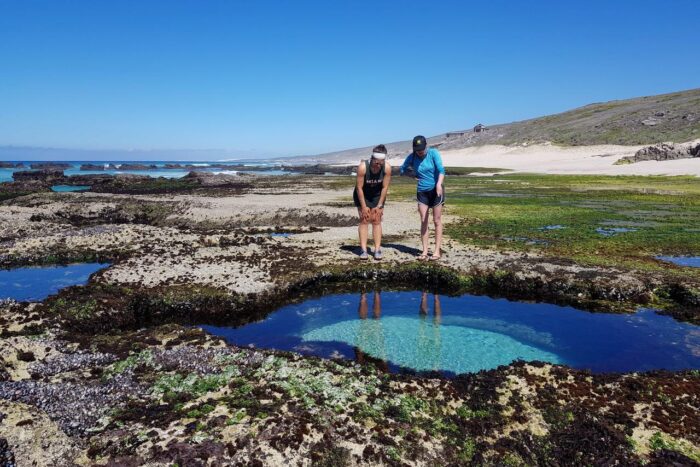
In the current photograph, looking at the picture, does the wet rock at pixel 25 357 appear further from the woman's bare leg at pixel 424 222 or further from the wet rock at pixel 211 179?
the wet rock at pixel 211 179

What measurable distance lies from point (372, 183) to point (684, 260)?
8824mm

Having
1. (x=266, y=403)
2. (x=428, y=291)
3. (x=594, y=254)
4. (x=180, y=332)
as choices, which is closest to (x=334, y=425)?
(x=266, y=403)

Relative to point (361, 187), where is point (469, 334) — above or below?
below

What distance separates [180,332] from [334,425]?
12.2ft

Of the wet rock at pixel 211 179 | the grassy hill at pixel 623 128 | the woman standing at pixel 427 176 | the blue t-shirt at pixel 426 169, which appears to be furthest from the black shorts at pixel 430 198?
the grassy hill at pixel 623 128

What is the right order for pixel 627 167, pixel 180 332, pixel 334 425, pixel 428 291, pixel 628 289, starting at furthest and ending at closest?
pixel 627 167, pixel 428 291, pixel 628 289, pixel 180 332, pixel 334 425

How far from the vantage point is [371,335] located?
8.24 m

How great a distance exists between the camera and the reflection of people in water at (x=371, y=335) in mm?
7226

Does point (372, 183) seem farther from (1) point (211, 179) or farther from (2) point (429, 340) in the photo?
(1) point (211, 179)

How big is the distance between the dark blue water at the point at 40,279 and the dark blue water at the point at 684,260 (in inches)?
604

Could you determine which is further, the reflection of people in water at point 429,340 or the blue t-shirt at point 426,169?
the blue t-shirt at point 426,169

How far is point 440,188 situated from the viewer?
37.7 feet

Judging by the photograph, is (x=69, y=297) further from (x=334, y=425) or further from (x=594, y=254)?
(x=594, y=254)

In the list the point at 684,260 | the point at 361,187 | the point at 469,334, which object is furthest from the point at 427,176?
the point at 684,260
